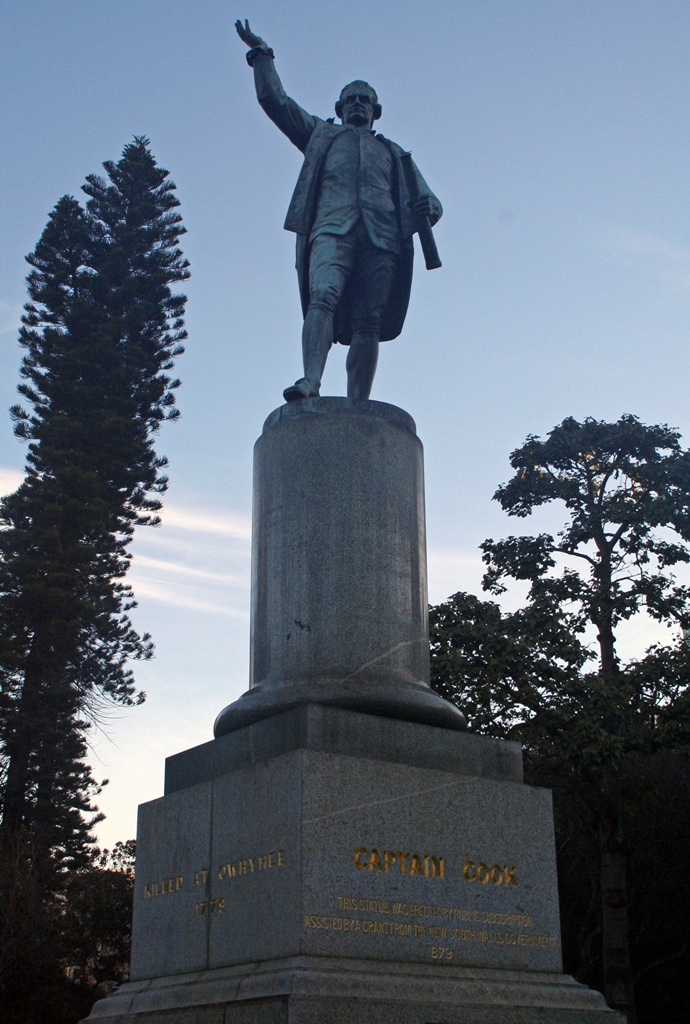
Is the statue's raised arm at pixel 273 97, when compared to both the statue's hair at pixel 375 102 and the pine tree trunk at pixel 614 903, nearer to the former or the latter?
the statue's hair at pixel 375 102

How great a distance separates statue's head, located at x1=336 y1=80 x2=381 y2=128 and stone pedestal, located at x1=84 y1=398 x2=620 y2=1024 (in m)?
2.94

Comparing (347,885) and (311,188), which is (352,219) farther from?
(347,885)

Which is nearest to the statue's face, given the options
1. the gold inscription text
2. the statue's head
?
the statue's head

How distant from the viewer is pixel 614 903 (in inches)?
885

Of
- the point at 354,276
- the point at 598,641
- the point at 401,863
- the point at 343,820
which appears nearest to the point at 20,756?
the point at 598,641

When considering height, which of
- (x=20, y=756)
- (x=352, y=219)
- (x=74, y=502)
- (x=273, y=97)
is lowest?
(x=352, y=219)

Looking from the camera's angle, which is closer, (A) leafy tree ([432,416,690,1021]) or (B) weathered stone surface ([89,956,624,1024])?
(B) weathered stone surface ([89,956,624,1024])

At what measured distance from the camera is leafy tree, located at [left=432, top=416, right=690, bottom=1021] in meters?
20.4

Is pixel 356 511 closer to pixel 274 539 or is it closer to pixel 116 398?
pixel 274 539

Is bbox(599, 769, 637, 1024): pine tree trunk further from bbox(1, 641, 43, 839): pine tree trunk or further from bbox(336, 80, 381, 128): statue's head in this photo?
bbox(1, 641, 43, 839): pine tree trunk

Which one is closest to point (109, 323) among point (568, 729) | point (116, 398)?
point (116, 398)

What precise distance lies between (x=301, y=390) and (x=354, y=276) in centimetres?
153

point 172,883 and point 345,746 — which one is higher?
point 345,746

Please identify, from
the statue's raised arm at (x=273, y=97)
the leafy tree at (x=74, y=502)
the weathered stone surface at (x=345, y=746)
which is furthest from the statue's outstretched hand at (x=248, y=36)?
the leafy tree at (x=74, y=502)
